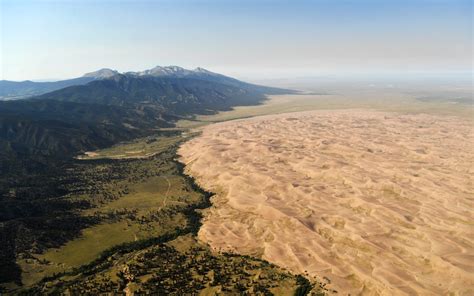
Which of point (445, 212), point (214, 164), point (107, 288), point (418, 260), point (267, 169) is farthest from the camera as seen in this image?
point (214, 164)

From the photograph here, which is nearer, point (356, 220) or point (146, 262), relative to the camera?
point (146, 262)

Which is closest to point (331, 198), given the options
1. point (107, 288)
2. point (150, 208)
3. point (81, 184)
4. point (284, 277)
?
point (284, 277)

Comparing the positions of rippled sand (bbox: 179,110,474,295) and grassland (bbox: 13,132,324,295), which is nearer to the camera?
grassland (bbox: 13,132,324,295)

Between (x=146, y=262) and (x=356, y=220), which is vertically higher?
(x=356, y=220)

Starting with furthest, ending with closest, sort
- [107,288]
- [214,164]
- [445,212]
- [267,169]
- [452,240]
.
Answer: [214,164]
[267,169]
[445,212]
[452,240]
[107,288]

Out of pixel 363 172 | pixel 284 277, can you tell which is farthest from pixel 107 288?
pixel 363 172

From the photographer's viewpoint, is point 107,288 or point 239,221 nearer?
point 107,288

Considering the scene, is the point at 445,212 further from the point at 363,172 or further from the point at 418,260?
the point at 363,172

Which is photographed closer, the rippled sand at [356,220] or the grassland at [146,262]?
the grassland at [146,262]

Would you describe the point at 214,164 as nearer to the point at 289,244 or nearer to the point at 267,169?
the point at 267,169
